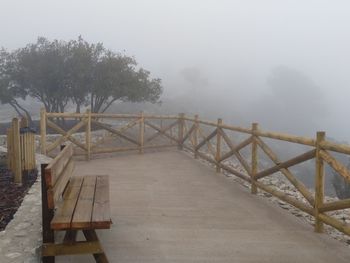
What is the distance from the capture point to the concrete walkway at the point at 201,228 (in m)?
4.33

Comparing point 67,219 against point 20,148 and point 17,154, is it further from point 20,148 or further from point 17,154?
point 20,148

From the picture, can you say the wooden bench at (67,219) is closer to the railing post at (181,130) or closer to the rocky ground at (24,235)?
the rocky ground at (24,235)

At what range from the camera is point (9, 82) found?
2566 cm

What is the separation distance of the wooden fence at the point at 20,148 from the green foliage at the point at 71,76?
16.5 metres

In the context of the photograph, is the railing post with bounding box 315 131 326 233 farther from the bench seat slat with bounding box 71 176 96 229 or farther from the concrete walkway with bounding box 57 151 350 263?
the bench seat slat with bounding box 71 176 96 229

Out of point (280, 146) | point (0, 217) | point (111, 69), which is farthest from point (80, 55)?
point (280, 146)

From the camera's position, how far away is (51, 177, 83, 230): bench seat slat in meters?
3.47

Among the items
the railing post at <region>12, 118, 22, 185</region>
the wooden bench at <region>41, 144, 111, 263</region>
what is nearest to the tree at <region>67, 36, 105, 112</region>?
the railing post at <region>12, 118, 22, 185</region>

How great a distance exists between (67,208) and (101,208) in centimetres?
31

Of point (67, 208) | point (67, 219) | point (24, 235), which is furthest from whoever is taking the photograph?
point (24, 235)

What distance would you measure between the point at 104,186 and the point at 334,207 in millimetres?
2649

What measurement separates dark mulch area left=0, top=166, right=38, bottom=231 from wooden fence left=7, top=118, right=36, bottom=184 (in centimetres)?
14

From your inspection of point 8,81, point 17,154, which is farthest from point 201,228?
point 8,81

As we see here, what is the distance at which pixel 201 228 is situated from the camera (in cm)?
520
